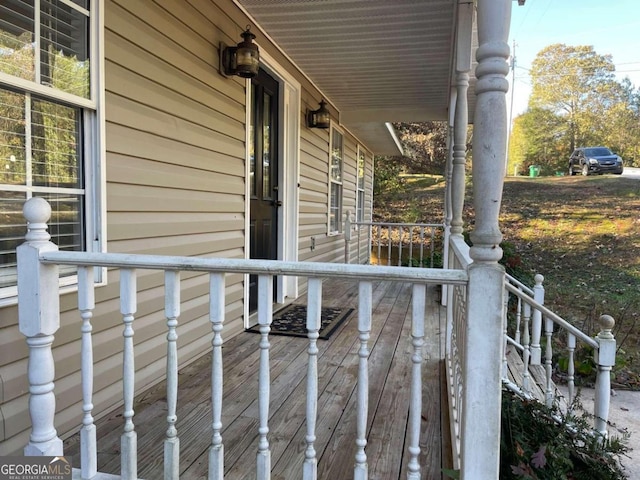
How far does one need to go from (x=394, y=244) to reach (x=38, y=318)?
A: 12445 mm

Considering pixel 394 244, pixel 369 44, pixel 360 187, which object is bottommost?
pixel 394 244

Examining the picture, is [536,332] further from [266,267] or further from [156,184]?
[156,184]

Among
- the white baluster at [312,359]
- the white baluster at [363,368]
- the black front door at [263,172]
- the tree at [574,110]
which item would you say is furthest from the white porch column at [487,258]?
the tree at [574,110]

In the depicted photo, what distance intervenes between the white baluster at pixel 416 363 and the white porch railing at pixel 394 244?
15.8 ft

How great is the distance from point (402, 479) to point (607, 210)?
1565 centimetres

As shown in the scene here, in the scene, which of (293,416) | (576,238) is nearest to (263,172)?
(293,416)

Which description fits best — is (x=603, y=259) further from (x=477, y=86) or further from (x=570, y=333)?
(x=477, y=86)

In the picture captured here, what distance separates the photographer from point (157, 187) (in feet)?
7.72

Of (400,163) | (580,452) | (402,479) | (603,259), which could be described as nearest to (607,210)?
(603,259)

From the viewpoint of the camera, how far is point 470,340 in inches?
44.1

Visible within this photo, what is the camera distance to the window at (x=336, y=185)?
6588 millimetres

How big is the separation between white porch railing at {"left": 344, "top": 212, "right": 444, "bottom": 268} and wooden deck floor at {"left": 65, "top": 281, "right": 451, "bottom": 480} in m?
3.47

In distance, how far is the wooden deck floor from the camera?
1686 millimetres

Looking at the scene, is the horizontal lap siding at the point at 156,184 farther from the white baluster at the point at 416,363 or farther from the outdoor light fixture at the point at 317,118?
the outdoor light fixture at the point at 317,118
